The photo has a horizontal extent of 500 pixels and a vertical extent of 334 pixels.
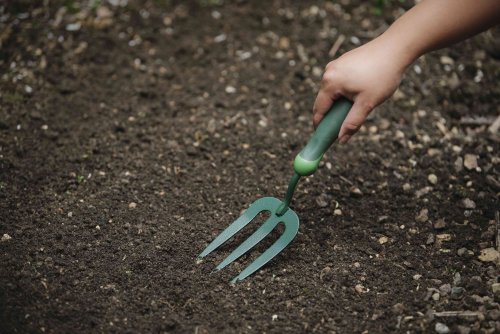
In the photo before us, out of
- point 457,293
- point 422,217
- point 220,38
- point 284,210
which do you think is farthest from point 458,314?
point 220,38

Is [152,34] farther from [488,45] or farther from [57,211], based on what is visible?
[488,45]

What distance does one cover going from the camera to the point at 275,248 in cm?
191

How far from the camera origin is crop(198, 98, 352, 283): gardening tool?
1.76 meters

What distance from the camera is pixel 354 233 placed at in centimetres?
204

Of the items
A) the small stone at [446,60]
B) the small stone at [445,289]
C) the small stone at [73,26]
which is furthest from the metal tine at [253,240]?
the small stone at [73,26]

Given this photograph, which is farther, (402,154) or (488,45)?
(488,45)

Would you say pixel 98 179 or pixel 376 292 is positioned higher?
pixel 98 179

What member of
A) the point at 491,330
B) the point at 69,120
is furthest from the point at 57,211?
the point at 491,330

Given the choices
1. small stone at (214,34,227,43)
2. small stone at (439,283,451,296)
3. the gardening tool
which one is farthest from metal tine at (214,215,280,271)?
small stone at (214,34,227,43)

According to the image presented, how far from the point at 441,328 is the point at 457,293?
159 millimetres

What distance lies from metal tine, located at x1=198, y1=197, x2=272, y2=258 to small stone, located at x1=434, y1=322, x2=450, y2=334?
0.72m

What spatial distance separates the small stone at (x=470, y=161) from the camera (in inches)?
90.3

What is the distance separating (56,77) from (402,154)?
172 centimetres

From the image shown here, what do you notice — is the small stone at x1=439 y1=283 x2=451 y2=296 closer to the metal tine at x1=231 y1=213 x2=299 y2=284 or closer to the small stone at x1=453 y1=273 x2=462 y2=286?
the small stone at x1=453 y1=273 x2=462 y2=286
